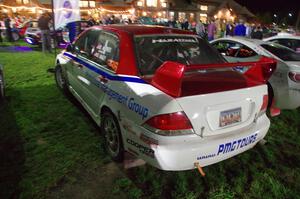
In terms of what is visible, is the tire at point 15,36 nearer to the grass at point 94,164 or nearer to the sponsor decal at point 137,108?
the grass at point 94,164

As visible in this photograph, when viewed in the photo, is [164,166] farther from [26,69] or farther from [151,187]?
[26,69]

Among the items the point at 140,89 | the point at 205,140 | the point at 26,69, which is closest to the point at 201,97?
the point at 205,140

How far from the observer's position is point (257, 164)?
329 cm

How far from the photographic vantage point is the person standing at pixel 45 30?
11.4 meters

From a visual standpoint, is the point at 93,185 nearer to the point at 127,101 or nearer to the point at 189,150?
the point at 127,101

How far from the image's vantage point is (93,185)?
284 cm

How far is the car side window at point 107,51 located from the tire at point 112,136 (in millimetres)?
598

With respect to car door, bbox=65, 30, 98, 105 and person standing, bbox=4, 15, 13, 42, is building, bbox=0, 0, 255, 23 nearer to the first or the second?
person standing, bbox=4, 15, 13, 42

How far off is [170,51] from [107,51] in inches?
31.9

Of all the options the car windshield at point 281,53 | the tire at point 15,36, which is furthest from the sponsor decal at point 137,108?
the tire at point 15,36

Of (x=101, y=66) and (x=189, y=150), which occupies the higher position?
(x=101, y=66)

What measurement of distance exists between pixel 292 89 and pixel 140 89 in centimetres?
319

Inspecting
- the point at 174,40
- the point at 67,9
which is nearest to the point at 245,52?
the point at 174,40

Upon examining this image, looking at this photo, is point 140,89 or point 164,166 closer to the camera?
point 164,166
